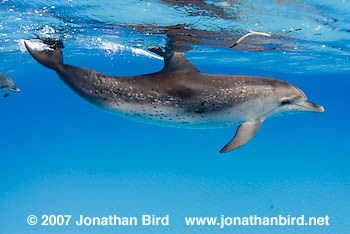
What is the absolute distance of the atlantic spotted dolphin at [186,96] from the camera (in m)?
4.29

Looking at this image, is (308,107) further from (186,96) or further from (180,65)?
(180,65)

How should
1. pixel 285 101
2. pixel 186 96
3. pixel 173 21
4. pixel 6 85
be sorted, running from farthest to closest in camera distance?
pixel 6 85
pixel 173 21
pixel 285 101
pixel 186 96

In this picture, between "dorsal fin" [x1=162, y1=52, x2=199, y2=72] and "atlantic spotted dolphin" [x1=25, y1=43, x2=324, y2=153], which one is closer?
"atlantic spotted dolphin" [x1=25, y1=43, x2=324, y2=153]

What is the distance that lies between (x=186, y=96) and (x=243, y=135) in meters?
1.01

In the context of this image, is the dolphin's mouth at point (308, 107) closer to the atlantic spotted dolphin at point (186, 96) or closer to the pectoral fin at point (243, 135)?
the atlantic spotted dolphin at point (186, 96)

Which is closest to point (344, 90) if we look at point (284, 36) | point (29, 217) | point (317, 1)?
point (284, 36)

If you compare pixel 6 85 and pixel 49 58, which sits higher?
pixel 6 85

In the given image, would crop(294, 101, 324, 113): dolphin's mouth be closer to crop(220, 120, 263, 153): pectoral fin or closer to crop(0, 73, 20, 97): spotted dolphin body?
crop(220, 120, 263, 153): pectoral fin

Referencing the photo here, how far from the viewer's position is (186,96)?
14.2ft

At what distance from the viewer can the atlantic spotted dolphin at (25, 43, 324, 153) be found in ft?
14.1

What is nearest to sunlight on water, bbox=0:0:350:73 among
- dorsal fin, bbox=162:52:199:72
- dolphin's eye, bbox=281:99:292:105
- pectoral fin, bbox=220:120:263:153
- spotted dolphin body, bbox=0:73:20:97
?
spotted dolphin body, bbox=0:73:20:97

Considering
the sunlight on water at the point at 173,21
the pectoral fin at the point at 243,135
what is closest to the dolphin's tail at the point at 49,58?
the pectoral fin at the point at 243,135

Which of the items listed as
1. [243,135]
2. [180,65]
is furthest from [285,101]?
[180,65]

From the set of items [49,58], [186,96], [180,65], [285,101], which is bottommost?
[186,96]
